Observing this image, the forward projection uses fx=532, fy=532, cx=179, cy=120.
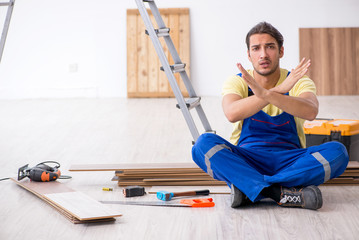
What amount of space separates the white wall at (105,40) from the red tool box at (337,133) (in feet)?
17.1

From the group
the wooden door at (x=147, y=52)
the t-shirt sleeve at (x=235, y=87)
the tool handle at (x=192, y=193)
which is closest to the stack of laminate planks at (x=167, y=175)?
the tool handle at (x=192, y=193)

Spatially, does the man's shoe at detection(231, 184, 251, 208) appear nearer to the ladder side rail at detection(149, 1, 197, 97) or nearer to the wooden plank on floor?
the wooden plank on floor

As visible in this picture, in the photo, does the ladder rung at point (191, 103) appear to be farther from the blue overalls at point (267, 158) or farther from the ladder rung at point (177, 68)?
the blue overalls at point (267, 158)

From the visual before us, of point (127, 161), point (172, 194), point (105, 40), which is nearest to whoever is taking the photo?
point (172, 194)

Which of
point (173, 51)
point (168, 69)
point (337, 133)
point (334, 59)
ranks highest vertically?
point (334, 59)

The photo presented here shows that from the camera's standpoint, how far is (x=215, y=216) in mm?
2715

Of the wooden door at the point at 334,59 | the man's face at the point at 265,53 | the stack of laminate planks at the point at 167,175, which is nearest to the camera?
A: the man's face at the point at 265,53

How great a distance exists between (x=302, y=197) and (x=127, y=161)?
1807 millimetres

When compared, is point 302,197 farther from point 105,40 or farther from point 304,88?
Result: point 105,40

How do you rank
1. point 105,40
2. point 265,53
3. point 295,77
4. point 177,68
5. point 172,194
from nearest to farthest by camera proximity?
point 295,77 < point 265,53 < point 172,194 < point 177,68 < point 105,40

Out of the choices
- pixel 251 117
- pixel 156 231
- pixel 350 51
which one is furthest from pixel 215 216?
pixel 350 51

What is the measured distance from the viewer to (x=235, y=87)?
299 centimetres

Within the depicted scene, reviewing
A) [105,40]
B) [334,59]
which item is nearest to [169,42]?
[105,40]

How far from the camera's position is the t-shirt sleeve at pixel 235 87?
9.77ft
